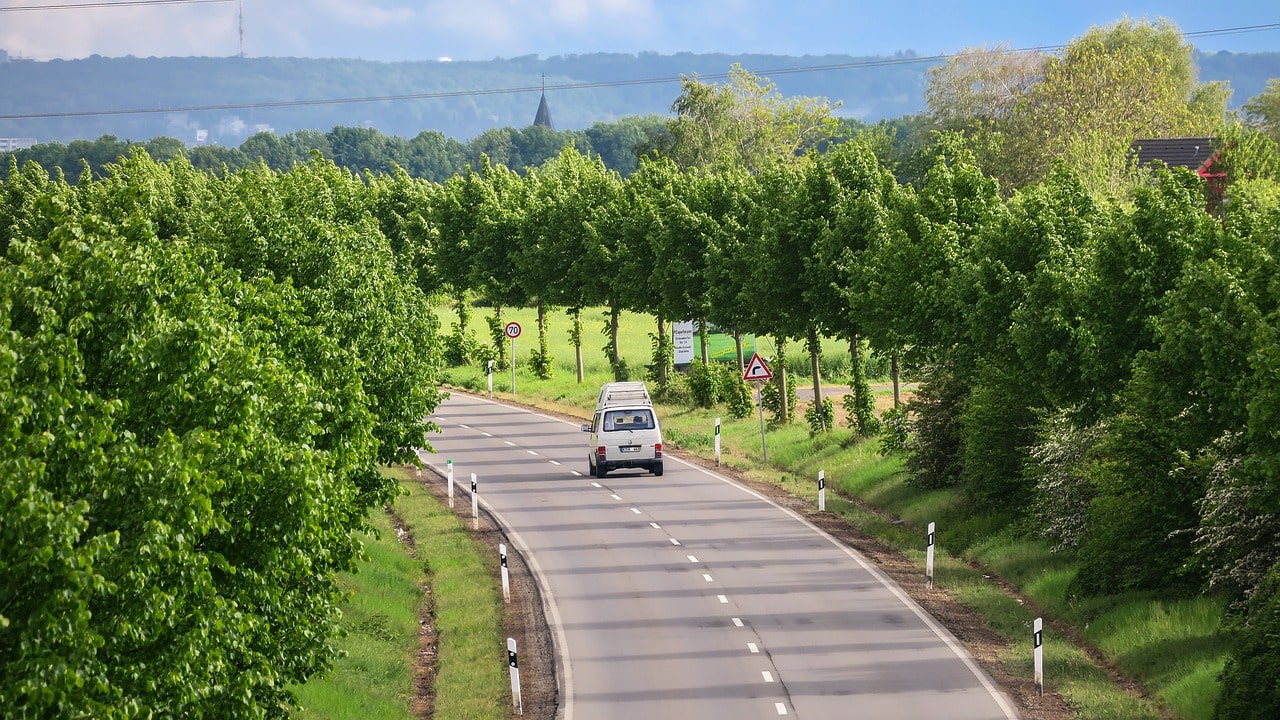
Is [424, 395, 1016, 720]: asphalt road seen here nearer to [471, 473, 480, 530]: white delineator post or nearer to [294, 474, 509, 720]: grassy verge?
[471, 473, 480, 530]: white delineator post

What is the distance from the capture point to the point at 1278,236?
18438 mm

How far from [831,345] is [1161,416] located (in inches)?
2261

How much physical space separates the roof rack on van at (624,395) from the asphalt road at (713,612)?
2084 millimetres

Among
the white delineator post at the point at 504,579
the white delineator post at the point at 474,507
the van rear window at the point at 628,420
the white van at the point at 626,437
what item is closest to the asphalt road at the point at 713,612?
the white van at the point at 626,437

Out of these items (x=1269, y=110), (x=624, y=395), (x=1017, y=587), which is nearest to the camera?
(x=1017, y=587)

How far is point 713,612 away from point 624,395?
53.5 feet

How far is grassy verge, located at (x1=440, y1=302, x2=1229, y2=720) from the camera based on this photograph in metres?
19.3

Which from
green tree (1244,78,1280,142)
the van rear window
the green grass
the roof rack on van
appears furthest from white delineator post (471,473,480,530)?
green tree (1244,78,1280,142)

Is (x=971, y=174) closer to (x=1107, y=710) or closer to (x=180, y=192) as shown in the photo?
(x=1107, y=710)

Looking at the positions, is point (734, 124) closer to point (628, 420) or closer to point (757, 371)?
point (757, 371)

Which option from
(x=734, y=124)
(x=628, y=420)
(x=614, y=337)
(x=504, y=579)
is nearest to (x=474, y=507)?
(x=628, y=420)

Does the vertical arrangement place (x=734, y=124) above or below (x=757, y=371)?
above

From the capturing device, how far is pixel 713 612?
2436 cm

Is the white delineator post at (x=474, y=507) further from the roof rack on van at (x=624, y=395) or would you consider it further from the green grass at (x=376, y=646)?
the roof rack on van at (x=624, y=395)
